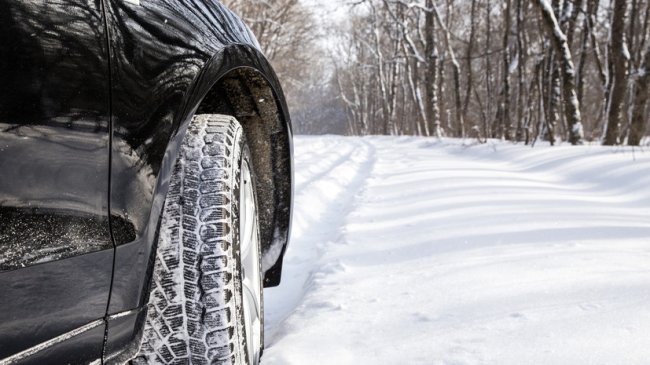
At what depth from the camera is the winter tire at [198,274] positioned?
898 millimetres

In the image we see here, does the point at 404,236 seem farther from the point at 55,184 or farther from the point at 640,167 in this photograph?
the point at 640,167

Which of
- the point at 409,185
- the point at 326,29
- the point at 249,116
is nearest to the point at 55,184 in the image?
the point at 249,116

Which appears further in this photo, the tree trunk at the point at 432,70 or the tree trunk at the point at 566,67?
the tree trunk at the point at 432,70

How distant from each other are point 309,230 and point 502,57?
2024cm

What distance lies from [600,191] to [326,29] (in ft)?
75.7

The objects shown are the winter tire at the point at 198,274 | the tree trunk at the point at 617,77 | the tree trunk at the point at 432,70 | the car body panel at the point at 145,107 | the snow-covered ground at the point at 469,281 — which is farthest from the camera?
the tree trunk at the point at 432,70

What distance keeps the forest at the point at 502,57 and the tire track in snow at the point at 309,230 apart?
19.5 feet

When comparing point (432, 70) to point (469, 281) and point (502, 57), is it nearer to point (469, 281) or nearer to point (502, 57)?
point (502, 57)

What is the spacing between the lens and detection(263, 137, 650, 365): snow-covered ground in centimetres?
128

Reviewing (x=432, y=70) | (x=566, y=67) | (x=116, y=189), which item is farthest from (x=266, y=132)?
(x=432, y=70)

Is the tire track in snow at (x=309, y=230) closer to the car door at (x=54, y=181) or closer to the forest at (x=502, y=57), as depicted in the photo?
the car door at (x=54, y=181)

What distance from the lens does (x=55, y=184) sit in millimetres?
641

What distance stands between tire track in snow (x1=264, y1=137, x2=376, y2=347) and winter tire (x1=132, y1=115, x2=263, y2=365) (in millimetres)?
568

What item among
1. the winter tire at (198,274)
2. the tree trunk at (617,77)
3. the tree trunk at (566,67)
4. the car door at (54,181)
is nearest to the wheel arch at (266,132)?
the winter tire at (198,274)
